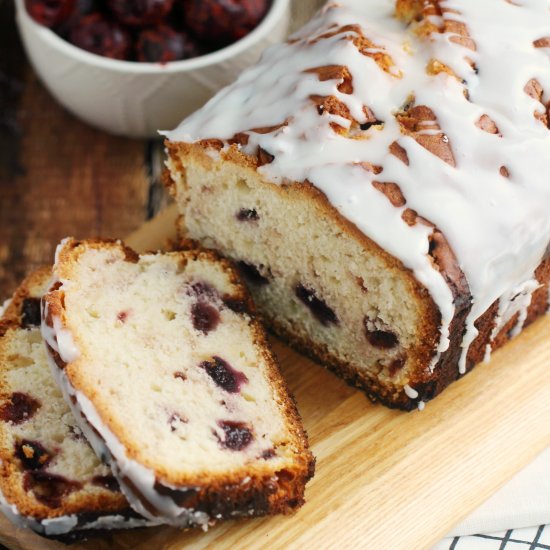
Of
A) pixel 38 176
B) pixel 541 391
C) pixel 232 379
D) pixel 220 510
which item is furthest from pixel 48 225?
pixel 541 391

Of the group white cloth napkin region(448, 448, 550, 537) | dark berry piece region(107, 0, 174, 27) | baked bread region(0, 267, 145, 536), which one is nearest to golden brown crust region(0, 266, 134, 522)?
baked bread region(0, 267, 145, 536)

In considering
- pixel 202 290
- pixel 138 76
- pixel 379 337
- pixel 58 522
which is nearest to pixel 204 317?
pixel 202 290

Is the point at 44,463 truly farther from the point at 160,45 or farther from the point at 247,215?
the point at 160,45

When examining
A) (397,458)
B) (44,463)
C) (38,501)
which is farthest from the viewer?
(397,458)

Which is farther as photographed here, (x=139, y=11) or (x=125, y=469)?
(x=139, y=11)

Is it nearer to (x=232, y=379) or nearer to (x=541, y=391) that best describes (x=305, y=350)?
(x=232, y=379)
